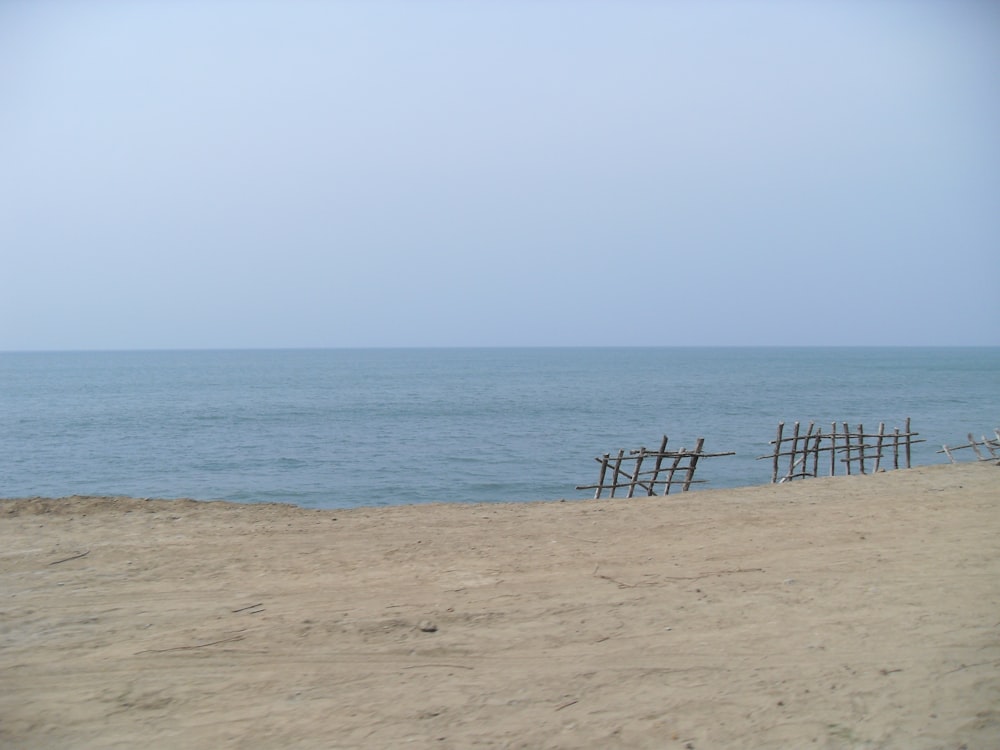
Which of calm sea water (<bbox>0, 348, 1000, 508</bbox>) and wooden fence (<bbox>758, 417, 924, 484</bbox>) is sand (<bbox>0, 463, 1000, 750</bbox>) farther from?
calm sea water (<bbox>0, 348, 1000, 508</bbox>)

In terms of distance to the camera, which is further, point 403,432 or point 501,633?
point 403,432

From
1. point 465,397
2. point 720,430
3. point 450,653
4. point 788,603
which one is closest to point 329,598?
point 450,653

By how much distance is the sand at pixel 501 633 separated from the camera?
4791mm

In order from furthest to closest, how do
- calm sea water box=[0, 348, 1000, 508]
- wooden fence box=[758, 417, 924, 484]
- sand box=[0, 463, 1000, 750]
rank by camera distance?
calm sea water box=[0, 348, 1000, 508], wooden fence box=[758, 417, 924, 484], sand box=[0, 463, 1000, 750]

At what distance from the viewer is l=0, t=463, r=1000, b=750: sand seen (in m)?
4.79

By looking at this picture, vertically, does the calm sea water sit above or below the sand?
below

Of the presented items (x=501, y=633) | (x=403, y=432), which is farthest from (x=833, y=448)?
(x=403, y=432)

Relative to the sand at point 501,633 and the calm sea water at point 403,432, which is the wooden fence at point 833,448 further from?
the sand at point 501,633

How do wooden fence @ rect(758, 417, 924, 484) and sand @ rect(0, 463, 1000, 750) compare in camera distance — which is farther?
wooden fence @ rect(758, 417, 924, 484)

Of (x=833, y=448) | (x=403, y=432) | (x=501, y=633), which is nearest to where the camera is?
(x=501, y=633)

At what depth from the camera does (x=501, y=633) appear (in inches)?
246

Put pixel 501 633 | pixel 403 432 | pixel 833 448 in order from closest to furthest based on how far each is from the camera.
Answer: pixel 501 633 < pixel 833 448 < pixel 403 432

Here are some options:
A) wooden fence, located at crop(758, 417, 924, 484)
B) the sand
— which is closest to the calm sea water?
wooden fence, located at crop(758, 417, 924, 484)

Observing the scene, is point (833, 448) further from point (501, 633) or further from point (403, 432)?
point (403, 432)
